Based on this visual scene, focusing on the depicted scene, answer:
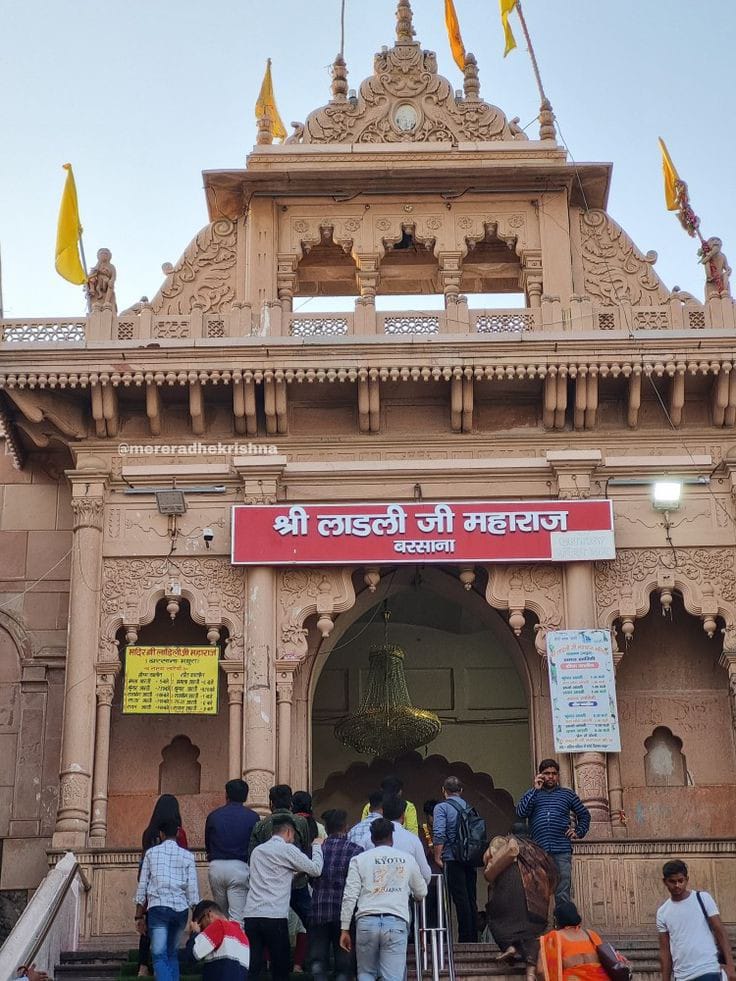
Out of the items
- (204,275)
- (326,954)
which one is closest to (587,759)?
(326,954)

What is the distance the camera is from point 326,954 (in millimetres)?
12047

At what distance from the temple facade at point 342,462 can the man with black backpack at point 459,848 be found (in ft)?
7.11

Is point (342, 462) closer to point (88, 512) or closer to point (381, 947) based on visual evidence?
point (88, 512)

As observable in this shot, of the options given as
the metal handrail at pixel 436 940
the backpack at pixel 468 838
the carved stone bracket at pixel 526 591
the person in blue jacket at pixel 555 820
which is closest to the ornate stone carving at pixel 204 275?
the carved stone bracket at pixel 526 591

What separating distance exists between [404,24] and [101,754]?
929 cm

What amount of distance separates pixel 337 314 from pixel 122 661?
4268 millimetres

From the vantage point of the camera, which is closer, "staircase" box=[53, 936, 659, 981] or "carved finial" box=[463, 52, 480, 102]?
"staircase" box=[53, 936, 659, 981]

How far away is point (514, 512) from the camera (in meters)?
16.9

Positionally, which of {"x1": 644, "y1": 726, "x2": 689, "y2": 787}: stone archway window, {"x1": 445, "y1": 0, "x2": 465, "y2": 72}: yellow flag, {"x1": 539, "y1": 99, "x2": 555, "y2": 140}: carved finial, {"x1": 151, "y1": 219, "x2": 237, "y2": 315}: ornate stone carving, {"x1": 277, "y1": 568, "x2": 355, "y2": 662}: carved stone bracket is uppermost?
{"x1": 445, "y1": 0, "x2": 465, "y2": 72}: yellow flag

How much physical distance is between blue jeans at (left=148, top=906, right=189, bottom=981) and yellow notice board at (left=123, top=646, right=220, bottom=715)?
14.7 feet

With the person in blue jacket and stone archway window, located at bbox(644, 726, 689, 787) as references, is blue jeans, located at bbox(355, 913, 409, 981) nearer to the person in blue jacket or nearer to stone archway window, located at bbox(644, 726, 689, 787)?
the person in blue jacket

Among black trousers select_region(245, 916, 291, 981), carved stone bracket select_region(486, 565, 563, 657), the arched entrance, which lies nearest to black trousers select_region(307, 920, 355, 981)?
black trousers select_region(245, 916, 291, 981)

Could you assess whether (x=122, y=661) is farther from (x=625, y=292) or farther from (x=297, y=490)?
(x=625, y=292)

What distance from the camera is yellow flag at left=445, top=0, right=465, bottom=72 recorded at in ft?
64.0
